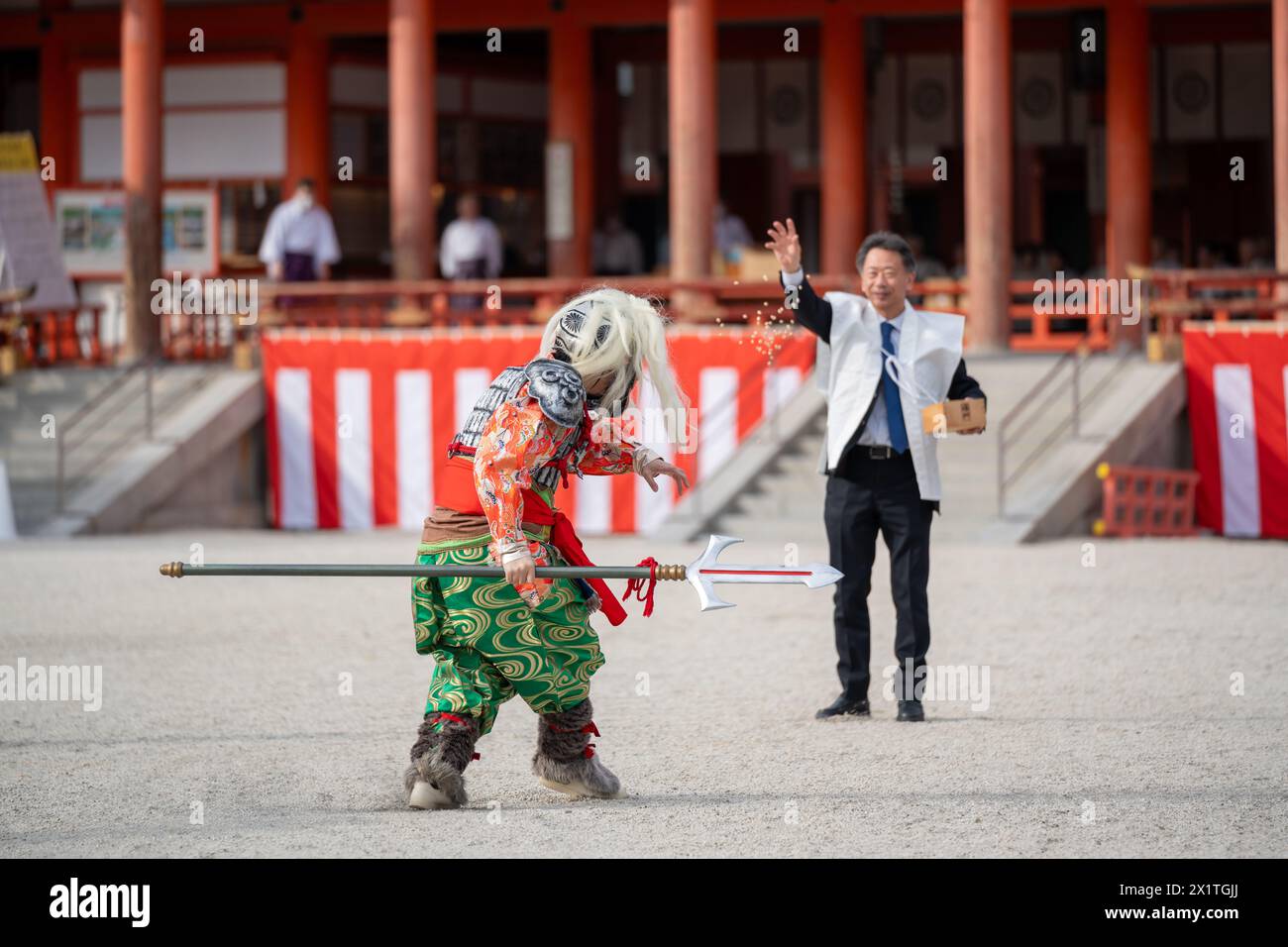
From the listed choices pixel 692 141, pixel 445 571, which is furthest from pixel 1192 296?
pixel 445 571

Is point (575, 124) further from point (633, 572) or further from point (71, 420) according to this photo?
point (633, 572)

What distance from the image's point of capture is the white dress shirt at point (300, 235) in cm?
1947

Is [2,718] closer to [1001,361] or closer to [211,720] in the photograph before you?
[211,720]

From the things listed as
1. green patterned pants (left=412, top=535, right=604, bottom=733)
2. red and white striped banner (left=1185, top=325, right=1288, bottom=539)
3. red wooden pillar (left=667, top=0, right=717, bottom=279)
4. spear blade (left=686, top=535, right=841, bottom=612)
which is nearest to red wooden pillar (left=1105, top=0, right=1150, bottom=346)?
red wooden pillar (left=667, top=0, right=717, bottom=279)

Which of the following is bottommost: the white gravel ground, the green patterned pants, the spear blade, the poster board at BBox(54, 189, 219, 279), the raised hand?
the white gravel ground

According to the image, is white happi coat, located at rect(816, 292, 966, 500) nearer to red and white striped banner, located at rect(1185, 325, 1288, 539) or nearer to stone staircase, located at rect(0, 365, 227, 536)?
red and white striped banner, located at rect(1185, 325, 1288, 539)

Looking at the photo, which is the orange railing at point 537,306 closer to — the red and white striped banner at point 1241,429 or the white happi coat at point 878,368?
the red and white striped banner at point 1241,429

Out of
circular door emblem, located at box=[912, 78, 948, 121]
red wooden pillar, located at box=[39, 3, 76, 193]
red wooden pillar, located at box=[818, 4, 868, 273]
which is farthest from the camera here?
circular door emblem, located at box=[912, 78, 948, 121]

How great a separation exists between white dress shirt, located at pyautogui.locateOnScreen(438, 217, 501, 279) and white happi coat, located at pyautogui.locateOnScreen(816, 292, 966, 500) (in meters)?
12.8

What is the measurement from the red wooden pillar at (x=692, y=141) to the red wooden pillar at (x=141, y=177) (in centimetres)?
501

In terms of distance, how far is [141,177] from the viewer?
19359 millimetres

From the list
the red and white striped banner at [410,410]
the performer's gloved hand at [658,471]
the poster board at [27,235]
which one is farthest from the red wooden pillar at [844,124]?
the performer's gloved hand at [658,471]

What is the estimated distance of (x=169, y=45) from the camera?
22.1 meters

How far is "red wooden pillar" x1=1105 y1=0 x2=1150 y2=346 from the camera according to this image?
66.1ft
